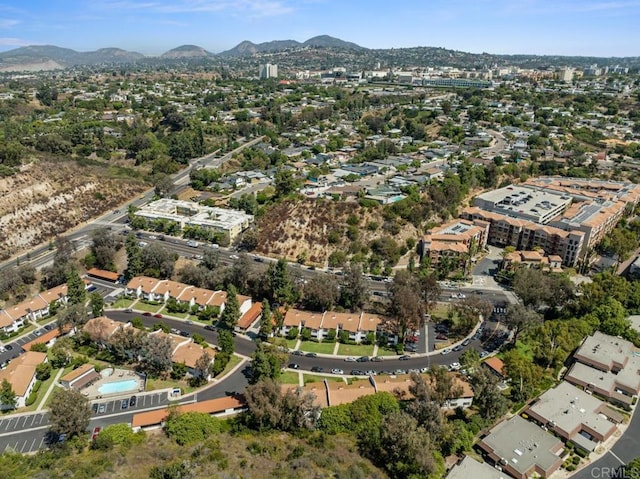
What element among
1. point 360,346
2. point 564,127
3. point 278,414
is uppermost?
point 564,127

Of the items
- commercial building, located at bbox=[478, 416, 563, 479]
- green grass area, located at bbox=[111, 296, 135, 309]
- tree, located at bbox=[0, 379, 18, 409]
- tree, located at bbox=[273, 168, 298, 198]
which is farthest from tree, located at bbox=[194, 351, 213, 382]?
tree, located at bbox=[273, 168, 298, 198]

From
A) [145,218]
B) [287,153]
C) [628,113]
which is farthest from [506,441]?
[628,113]

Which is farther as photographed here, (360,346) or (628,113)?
(628,113)

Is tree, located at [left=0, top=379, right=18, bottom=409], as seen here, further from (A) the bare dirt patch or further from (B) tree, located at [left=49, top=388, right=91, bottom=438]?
(A) the bare dirt patch

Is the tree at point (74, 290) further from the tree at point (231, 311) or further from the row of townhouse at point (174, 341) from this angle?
the tree at point (231, 311)

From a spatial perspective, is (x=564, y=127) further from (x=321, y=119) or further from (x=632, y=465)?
(x=632, y=465)

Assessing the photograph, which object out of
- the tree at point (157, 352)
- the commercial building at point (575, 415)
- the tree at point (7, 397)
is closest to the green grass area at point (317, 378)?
the tree at point (157, 352)
